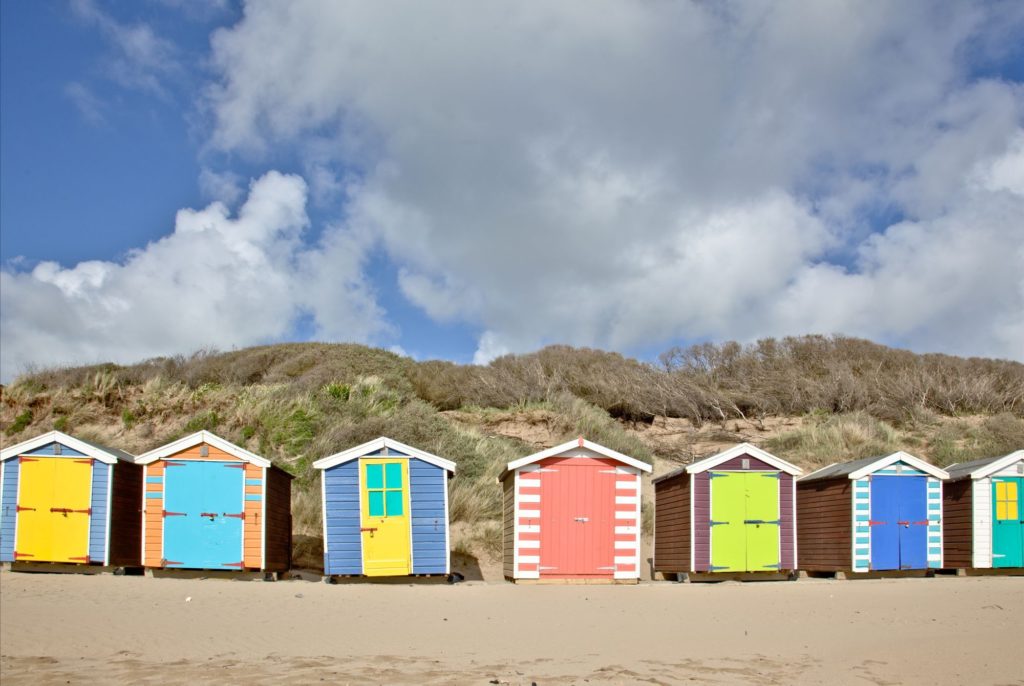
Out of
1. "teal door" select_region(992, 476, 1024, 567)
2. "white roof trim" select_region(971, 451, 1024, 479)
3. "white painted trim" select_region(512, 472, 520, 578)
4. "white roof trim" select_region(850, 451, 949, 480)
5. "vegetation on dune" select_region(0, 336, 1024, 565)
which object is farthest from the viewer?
"vegetation on dune" select_region(0, 336, 1024, 565)

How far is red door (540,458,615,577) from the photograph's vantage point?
17.6m

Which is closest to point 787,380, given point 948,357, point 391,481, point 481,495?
point 948,357

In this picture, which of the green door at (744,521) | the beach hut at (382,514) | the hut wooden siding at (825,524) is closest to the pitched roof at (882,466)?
the hut wooden siding at (825,524)

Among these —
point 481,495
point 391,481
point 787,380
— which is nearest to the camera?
point 391,481

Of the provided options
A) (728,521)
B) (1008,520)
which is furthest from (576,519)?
(1008,520)

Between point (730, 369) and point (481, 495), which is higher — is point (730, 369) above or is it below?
above

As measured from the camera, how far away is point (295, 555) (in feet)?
69.1

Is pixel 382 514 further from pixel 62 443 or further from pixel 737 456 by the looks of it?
pixel 737 456

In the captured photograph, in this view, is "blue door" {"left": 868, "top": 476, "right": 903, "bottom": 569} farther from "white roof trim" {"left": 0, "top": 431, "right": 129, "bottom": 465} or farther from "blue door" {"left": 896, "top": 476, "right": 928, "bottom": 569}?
"white roof trim" {"left": 0, "top": 431, "right": 129, "bottom": 465}

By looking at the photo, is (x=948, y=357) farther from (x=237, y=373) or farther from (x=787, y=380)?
(x=237, y=373)

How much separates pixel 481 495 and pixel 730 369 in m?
15.7

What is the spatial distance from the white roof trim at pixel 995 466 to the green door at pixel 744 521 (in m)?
4.17

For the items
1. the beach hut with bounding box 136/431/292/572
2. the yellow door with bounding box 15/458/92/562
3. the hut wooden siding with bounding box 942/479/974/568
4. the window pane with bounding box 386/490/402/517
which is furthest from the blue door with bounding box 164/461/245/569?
the hut wooden siding with bounding box 942/479/974/568

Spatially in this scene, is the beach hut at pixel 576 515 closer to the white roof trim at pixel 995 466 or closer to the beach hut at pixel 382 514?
Result: the beach hut at pixel 382 514
